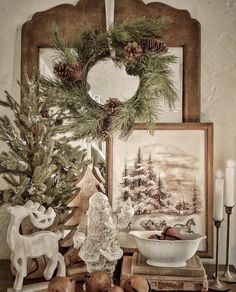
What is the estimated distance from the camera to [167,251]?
4.11 ft

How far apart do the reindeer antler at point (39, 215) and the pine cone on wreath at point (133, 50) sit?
535mm

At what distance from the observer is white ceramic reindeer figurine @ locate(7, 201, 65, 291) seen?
120 cm

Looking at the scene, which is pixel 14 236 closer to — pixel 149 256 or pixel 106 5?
pixel 149 256

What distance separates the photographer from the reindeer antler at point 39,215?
122 centimetres

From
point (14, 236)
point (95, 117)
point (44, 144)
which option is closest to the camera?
point (14, 236)

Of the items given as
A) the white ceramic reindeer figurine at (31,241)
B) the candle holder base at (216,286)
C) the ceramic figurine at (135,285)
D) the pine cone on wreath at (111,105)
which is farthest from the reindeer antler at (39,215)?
the candle holder base at (216,286)

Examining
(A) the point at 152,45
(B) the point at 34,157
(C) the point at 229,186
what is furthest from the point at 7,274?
(A) the point at 152,45

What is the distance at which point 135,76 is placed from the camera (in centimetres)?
149

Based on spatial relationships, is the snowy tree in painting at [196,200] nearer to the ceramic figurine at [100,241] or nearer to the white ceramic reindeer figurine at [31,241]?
the ceramic figurine at [100,241]

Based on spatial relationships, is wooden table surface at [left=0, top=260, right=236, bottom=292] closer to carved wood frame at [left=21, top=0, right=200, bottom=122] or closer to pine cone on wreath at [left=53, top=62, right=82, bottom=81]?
carved wood frame at [left=21, top=0, right=200, bottom=122]

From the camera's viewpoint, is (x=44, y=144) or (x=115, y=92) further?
(x=115, y=92)

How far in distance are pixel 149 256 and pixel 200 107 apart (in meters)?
0.55

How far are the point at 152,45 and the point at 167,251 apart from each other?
626 millimetres

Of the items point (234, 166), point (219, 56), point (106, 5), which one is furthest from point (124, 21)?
point (234, 166)
